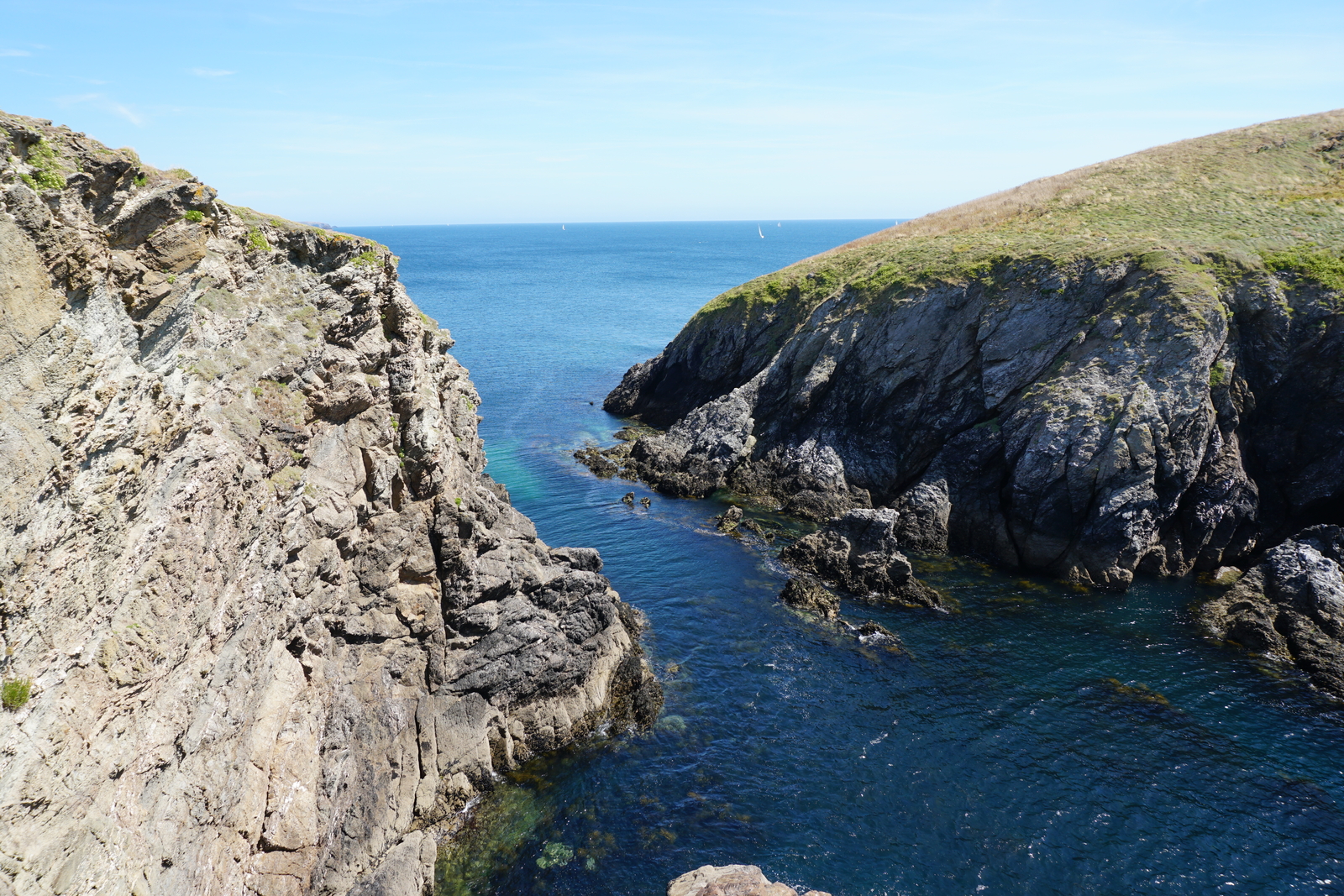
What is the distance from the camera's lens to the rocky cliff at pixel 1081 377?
4416 cm

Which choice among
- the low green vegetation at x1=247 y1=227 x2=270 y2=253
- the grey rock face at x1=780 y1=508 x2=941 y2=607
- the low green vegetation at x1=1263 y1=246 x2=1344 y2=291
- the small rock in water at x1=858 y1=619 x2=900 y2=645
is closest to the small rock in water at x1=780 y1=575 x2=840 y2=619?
the grey rock face at x1=780 y1=508 x2=941 y2=607

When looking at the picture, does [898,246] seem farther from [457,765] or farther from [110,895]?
[110,895]

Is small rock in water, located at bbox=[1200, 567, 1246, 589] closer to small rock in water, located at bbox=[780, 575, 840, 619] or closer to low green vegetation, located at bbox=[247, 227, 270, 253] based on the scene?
small rock in water, located at bbox=[780, 575, 840, 619]

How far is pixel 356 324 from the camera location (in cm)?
2489

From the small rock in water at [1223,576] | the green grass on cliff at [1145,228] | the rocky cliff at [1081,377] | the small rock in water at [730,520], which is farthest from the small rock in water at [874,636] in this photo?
the green grass on cliff at [1145,228]

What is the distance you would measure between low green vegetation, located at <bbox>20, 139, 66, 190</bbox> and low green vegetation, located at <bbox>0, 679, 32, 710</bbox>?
1027 centimetres

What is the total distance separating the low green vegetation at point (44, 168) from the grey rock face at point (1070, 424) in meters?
43.4

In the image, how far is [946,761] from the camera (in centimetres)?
2831

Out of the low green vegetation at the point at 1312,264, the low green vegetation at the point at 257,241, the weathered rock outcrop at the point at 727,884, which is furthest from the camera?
the low green vegetation at the point at 1312,264

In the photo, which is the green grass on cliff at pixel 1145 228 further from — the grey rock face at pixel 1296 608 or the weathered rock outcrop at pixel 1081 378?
the grey rock face at pixel 1296 608

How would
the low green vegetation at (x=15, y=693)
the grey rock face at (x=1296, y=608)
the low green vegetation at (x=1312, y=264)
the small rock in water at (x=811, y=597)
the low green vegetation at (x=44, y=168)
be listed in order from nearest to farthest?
the low green vegetation at (x=15, y=693)
the low green vegetation at (x=44, y=168)
the grey rock face at (x=1296, y=608)
the small rock in water at (x=811, y=597)
the low green vegetation at (x=1312, y=264)

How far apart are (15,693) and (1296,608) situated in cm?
4937

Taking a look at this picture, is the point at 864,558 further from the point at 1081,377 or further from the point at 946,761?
the point at 1081,377

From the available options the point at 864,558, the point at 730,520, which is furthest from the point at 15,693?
the point at 730,520
